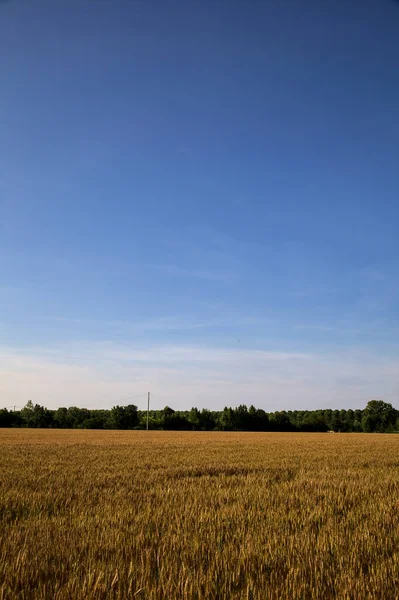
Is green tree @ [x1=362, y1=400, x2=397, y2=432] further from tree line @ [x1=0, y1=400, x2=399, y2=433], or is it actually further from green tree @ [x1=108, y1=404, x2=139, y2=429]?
green tree @ [x1=108, y1=404, x2=139, y2=429]

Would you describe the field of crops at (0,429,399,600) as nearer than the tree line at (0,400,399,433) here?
Yes

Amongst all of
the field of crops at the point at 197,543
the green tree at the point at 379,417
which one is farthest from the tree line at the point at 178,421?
the field of crops at the point at 197,543

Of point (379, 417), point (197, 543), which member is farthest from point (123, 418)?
point (197, 543)

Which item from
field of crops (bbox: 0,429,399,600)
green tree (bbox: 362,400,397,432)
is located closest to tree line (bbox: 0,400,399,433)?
green tree (bbox: 362,400,397,432)

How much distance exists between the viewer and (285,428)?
12762 centimetres

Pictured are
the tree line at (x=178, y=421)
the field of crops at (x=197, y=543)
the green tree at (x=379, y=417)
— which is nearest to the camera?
the field of crops at (x=197, y=543)

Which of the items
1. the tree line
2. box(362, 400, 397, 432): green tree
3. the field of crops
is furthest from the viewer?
box(362, 400, 397, 432): green tree

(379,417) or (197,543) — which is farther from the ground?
(197,543)

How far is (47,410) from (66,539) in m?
148

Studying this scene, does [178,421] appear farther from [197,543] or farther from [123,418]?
[197,543]

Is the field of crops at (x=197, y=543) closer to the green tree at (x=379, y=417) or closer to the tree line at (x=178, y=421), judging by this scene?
the tree line at (x=178, y=421)

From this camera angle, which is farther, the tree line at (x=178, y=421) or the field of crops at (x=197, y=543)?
the tree line at (x=178, y=421)

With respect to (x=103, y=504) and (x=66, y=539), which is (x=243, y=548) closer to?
(x=66, y=539)

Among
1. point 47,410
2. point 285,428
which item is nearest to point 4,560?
point 285,428
